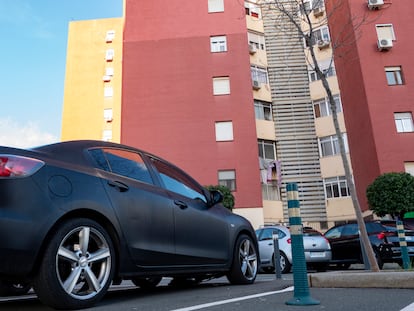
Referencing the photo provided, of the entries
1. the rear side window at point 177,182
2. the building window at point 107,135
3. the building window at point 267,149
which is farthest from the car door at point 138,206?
A: the building window at point 107,135

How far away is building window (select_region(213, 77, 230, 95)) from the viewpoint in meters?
26.6

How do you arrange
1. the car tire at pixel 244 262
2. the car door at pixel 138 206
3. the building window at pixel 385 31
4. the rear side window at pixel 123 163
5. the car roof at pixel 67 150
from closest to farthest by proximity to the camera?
the car roof at pixel 67 150
the car door at pixel 138 206
the rear side window at pixel 123 163
the car tire at pixel 244 262
the building window at pixel 385 31

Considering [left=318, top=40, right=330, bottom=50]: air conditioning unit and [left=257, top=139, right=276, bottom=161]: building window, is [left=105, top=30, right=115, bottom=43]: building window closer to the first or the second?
[left=257, top=139, right=276, bottom=161]: building window

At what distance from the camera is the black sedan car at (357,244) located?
1056 cm

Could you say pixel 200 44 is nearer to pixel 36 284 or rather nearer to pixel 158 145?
pixel 158 145

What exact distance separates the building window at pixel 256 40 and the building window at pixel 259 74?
5.72ft

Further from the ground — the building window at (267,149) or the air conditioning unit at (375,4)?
the air conditioning unit at (375,4)

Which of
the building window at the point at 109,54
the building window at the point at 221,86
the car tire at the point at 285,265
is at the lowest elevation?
the car tire at the point at 285,265

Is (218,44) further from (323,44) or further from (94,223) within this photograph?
(94,223)

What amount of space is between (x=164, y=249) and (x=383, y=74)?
2335 cm

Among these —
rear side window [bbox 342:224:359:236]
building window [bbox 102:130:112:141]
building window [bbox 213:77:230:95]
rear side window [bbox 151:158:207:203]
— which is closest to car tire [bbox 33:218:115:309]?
rear side window [bbox 151:158:207:203]

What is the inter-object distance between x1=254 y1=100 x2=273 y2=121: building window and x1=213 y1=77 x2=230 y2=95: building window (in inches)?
88.6

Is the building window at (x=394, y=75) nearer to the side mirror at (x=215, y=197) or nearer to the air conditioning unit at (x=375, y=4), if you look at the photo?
the air conditioning unit at (x=375, y=4)

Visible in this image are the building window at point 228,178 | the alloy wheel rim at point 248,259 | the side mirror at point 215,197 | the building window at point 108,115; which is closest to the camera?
the side mirror at point 215,197
